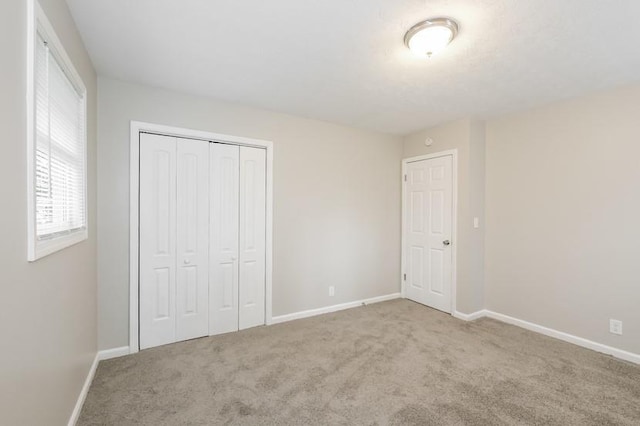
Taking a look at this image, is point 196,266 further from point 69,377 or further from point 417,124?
point 417,124

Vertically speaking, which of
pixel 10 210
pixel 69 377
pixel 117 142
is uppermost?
pixel 117 142

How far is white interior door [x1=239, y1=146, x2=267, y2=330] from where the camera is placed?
10.5ft

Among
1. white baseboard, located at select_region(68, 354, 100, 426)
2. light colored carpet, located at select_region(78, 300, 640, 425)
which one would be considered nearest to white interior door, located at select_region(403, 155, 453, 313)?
light colored carpet, located at select_region(78, 300, 640, 425)

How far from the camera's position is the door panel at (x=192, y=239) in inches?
113

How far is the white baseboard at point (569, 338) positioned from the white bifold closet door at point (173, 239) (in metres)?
3.47

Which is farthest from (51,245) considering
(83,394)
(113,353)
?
(113,353)

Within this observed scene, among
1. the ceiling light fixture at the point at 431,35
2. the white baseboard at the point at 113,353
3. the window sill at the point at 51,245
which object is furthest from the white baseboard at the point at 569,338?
the window sill at the point at 51,245

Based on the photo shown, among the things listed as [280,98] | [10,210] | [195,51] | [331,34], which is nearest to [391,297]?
[280,98]

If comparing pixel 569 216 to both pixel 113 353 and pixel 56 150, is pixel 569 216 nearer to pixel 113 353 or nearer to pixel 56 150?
pixel 56 150

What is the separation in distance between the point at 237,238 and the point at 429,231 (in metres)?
2.58

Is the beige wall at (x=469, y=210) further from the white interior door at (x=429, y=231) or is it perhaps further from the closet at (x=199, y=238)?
the closet at (x=199, y=238)

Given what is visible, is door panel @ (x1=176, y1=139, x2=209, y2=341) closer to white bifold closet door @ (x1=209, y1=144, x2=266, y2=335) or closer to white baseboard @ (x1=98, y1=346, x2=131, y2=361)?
white bifold closet door @ (x1=209, y1=144, x2=266, y2=335)

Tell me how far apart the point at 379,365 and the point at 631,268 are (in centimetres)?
244

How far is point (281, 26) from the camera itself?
1.84 meters
